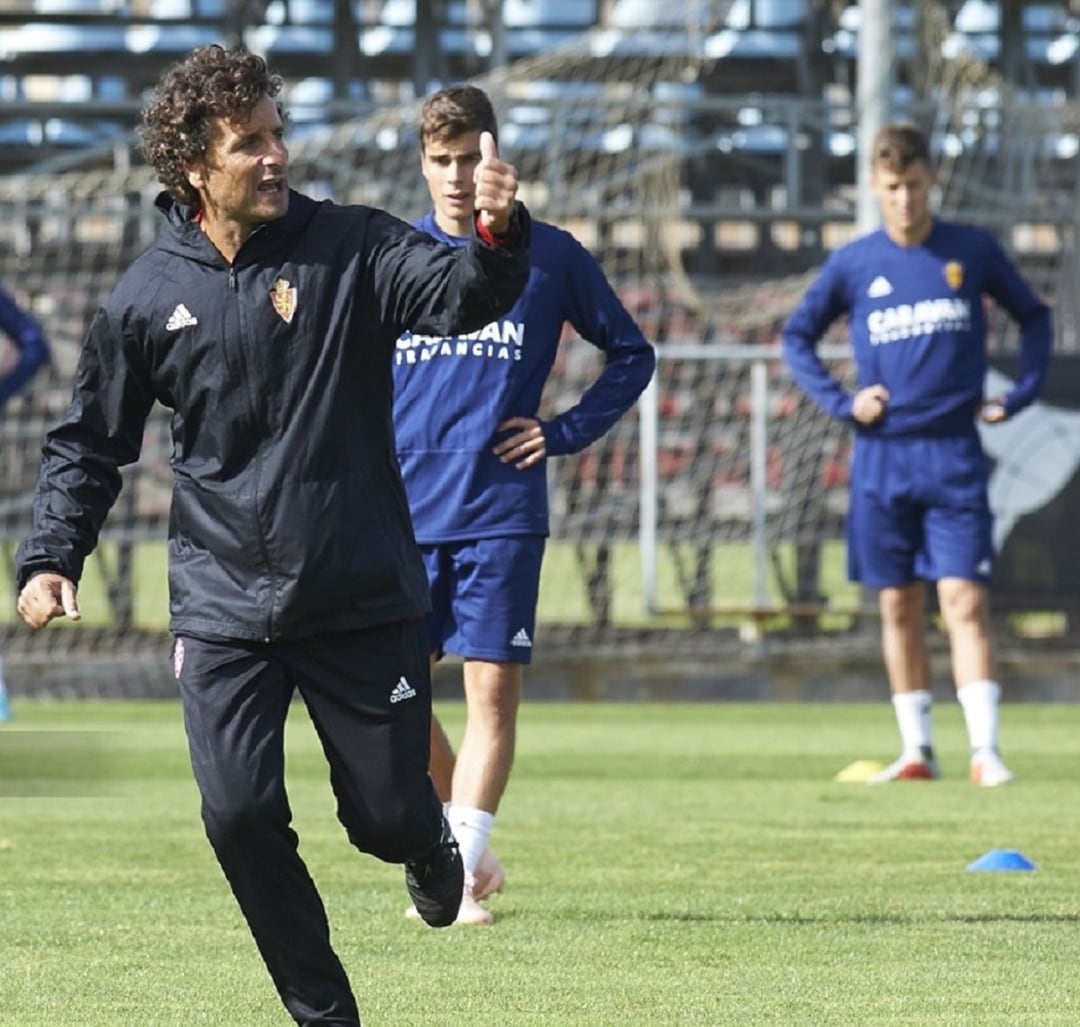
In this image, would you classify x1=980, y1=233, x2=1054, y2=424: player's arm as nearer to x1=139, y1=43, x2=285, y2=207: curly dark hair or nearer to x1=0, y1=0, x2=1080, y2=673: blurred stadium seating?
x1=0, y1=0, x2=1080, y2=673: blurred stadium seating

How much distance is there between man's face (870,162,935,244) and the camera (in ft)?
34.0

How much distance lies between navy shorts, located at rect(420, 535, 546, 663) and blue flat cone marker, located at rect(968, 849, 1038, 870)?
5.41 ft

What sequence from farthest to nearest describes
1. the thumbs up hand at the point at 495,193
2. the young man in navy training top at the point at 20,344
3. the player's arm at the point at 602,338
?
the young man in navy training top at the point at 20,344 < the player's arm at the point at 602,338 < the thumbs up hand at the point at 495,193

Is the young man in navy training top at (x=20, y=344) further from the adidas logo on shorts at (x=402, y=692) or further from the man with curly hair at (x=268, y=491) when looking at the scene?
the adidas logo on shorts at (x=402, y=692)

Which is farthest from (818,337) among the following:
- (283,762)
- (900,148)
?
(283,762)

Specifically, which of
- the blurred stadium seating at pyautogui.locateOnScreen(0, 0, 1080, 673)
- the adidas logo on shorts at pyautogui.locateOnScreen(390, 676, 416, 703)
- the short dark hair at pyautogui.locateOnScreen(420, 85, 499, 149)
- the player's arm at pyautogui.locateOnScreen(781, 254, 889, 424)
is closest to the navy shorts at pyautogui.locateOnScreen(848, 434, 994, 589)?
the player's arm at pyautogui.locateOnScreen(781, 254, 889, 424)

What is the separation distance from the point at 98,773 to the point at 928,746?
3.38 metres

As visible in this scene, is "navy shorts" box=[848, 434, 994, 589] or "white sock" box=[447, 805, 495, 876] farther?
"navy shorts" box=[848, 434, 994, 589]

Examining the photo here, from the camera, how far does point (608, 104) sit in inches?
764

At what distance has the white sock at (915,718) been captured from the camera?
1050cm

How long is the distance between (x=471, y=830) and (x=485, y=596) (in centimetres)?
59

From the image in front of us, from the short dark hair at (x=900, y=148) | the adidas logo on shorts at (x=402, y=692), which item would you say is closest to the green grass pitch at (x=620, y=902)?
the adidas logo on shorts at (x=402, y=692)

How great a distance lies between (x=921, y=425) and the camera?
1048 cm

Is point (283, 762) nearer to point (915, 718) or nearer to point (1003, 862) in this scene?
point (1003, 862)
